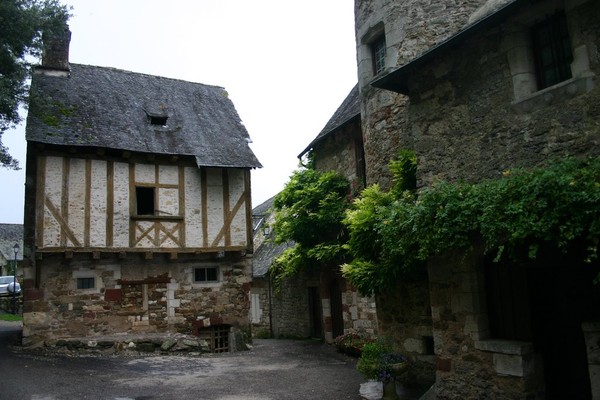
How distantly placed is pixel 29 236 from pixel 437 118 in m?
9.33

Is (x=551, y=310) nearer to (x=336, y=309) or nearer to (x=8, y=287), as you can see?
(x=336, y=309)

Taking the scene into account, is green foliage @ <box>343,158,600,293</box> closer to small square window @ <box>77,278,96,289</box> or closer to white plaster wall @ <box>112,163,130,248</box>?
white plaster wall @ <box>112,163,130,248</box>

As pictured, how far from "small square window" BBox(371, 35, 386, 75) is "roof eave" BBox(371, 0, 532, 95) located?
190cm

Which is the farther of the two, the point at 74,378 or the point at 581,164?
the point at 74,378

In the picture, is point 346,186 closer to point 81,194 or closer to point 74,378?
point 81,194

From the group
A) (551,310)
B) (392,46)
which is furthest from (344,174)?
(551,310)

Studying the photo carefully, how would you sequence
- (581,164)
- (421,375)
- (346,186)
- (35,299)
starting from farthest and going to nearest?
(346,186), (35,299), (421,375), (581,164)

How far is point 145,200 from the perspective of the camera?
12.2 meters

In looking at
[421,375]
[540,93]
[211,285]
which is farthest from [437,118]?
[211,285]

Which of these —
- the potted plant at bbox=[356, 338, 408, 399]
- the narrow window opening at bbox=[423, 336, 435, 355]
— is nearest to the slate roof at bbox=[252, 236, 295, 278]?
the narrow window opening at bbox=[423, 336, 435, 355]

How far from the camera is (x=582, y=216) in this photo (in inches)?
156

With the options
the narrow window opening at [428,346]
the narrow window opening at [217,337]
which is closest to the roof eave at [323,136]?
the narrow window opening at [217,337]

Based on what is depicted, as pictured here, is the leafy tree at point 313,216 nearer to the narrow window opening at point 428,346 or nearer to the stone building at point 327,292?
the stone building at point 327,292

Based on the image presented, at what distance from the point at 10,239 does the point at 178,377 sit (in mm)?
37018
